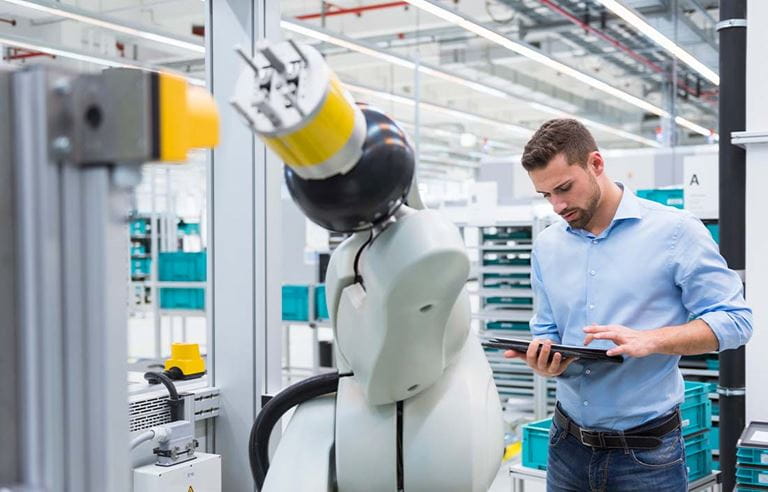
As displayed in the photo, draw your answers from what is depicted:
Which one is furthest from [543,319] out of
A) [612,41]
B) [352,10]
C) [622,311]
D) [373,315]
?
[612,41]

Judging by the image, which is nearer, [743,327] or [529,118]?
[743,327]

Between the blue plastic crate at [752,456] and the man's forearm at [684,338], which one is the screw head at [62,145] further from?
the blue plastic crate at [752,456]

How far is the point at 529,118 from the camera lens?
14.2 m

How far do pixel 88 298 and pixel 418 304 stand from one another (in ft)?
1.69

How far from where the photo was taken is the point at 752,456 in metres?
2.39

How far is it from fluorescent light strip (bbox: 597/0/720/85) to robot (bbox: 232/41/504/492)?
11.7 ft

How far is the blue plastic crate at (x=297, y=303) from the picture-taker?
6406 millimetres

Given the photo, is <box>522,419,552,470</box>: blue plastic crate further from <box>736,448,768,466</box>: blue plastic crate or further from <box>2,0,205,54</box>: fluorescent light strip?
<box>2,0,205,54</box>: fluorescent light strip

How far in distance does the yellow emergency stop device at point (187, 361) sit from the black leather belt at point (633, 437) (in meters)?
1.22

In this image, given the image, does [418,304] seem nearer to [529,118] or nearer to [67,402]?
[67,402]

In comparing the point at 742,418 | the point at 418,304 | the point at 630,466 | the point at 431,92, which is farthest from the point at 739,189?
→ the point at 431,92

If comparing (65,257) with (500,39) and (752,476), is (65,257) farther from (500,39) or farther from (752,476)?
(500,39)

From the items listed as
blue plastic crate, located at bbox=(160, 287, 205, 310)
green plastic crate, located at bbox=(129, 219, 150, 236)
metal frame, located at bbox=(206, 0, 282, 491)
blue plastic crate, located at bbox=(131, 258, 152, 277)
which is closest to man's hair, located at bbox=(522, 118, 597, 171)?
metal frame, located at bbox=(206, 0, 282, 491)

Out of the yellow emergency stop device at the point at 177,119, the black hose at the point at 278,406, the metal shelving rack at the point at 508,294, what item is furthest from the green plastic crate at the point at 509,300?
the yellow emergency stop device at the point at 177,119
